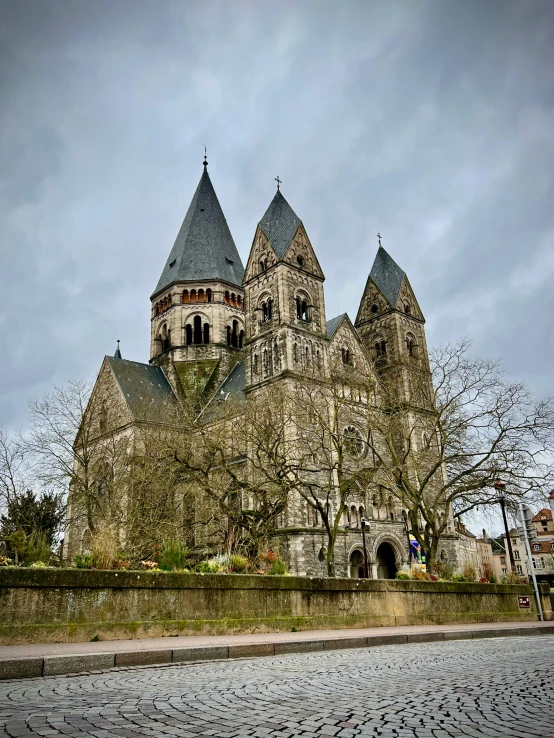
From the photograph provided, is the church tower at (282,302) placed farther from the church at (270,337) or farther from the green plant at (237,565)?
the green plant at (237,565)

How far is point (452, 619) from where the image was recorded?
54.7ft

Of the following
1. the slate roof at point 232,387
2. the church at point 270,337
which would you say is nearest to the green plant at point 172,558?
the church at point 270,337

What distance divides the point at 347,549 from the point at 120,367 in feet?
72.5

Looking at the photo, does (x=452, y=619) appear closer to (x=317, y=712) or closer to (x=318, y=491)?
(x=317, y=712)

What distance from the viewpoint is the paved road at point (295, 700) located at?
418cm

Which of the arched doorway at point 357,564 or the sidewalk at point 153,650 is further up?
the arched doorway at point 357,564

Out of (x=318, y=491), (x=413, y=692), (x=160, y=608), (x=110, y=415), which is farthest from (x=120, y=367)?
(x=413, y=692)

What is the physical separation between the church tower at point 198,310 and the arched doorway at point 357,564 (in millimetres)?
18123

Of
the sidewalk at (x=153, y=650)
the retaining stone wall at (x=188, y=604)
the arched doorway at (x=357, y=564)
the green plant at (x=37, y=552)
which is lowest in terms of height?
the sidewalk at (x=153, y=650)

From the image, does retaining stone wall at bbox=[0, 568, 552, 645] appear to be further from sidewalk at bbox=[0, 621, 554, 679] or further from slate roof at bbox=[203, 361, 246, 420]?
slate roof at bbox=[203, 361, 246, 420]

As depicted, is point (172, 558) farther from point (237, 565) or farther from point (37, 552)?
point (37, 552)

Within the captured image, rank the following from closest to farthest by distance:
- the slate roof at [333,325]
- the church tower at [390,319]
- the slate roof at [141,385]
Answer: the slate roof at [141,385] < the slate roof at [333,325] < the church tower at [390,319]

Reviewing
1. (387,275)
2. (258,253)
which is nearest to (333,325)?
(258,253)

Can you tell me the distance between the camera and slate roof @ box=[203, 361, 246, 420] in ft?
141
